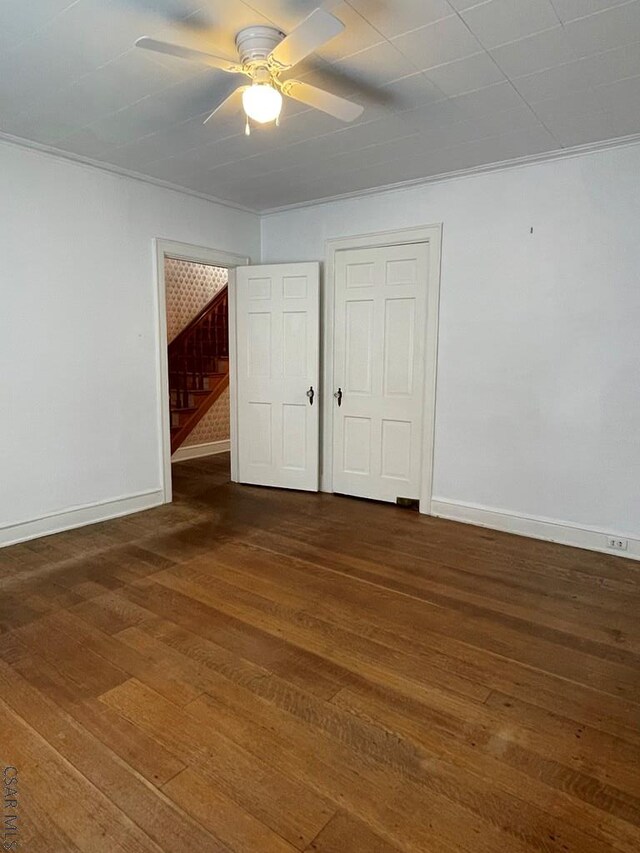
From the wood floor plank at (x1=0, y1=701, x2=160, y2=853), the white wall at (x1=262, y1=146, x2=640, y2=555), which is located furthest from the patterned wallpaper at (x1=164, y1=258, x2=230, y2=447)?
the wood floor plank at (x1=0, y1=701, x2=160, y2=853)

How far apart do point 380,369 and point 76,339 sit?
95.3 inches

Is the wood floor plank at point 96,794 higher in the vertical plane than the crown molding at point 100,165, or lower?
lower

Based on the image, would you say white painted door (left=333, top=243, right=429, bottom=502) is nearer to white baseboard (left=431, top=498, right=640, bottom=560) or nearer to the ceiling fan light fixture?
white baseboard (left=431, top=498, right=640, bottom=560)

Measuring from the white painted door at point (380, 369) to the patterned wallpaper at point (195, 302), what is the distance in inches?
96.2

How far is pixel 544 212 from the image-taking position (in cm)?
352

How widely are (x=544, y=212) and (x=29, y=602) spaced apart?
4011 mm

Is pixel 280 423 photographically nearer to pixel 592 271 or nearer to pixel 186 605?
pixel 186 605

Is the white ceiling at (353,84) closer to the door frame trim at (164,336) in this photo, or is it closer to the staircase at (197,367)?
the door frame trim at (164,336)

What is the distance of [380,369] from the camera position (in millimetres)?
4438

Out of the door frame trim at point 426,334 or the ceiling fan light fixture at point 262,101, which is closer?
the ceiling fan light fixture at point 262,101

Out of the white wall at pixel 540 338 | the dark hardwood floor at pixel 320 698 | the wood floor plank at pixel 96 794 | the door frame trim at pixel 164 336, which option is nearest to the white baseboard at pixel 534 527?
the white wall at pixel 540 338

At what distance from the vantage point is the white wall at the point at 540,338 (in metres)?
3.31

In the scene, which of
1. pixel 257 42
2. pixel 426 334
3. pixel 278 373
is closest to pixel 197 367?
pixel 278 373

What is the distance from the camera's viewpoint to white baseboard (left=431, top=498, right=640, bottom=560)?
3.43m
